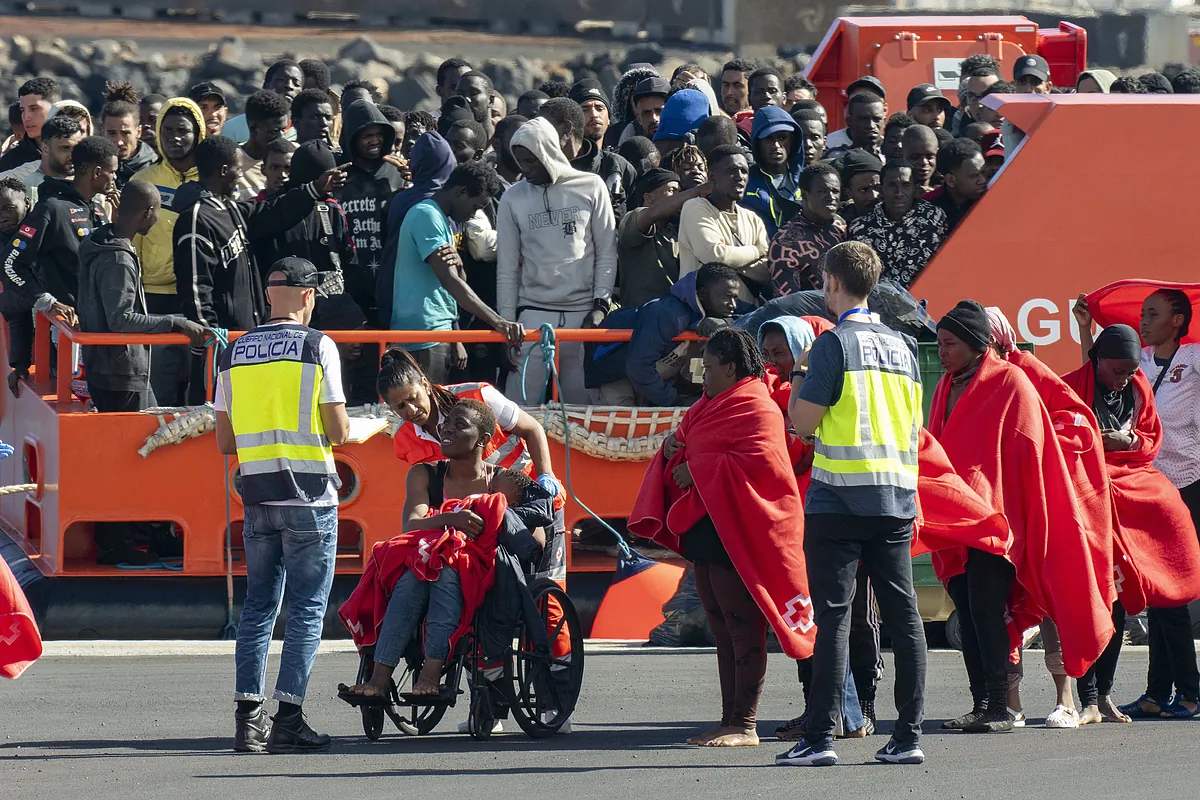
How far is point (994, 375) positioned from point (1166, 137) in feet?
10.1

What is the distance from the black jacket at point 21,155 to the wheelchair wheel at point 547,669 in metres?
6.20

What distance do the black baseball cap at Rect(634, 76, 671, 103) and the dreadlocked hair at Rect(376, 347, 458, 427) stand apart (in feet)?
19.5

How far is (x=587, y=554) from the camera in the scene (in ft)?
32.6

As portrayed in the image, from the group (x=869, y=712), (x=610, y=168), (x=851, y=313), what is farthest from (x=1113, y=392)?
(x=610, y=168)

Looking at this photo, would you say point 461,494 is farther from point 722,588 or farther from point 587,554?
point 587,554

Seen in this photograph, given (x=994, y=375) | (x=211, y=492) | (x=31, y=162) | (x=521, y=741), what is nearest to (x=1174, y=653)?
(x=994, y=375)

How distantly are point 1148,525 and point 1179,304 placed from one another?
42.7 inches

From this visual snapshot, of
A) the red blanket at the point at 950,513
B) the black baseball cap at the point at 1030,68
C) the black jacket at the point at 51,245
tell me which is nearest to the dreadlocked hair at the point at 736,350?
the red blanket at the point at 950,513

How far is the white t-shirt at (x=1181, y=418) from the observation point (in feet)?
27.7

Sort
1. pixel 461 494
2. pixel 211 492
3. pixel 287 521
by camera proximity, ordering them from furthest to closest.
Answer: pixel 211 492 → pixel 461 494 → pixel 287 521

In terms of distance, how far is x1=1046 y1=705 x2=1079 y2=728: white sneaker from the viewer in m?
7.57

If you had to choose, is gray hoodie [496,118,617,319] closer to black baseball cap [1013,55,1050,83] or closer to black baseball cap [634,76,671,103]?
black baseball cap [634,76,671,103]

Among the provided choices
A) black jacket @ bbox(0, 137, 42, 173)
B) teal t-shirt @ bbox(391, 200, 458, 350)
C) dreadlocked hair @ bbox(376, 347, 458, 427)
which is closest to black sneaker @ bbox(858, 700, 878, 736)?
dreadlocked hair @ bbox(376, 347, 458, 427)

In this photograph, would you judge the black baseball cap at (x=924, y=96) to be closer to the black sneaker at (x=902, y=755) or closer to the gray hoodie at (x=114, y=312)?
the gray hoodie at (x=114, y=312)
